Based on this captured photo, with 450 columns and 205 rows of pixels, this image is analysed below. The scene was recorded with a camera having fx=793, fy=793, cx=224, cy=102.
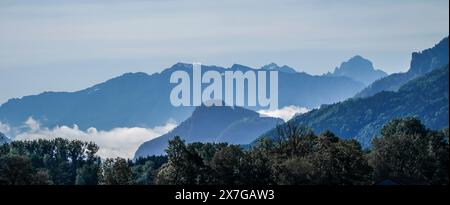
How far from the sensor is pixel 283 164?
8419 cm

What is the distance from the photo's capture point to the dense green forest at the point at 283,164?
255 feet

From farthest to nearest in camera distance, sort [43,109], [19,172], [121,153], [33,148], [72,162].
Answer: [43,109] < [33,148] < [72,162] < [121,153] < [19,172]

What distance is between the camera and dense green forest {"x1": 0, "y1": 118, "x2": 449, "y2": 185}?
7775 centimetres

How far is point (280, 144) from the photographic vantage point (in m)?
113

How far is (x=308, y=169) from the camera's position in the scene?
8012 centimetres
